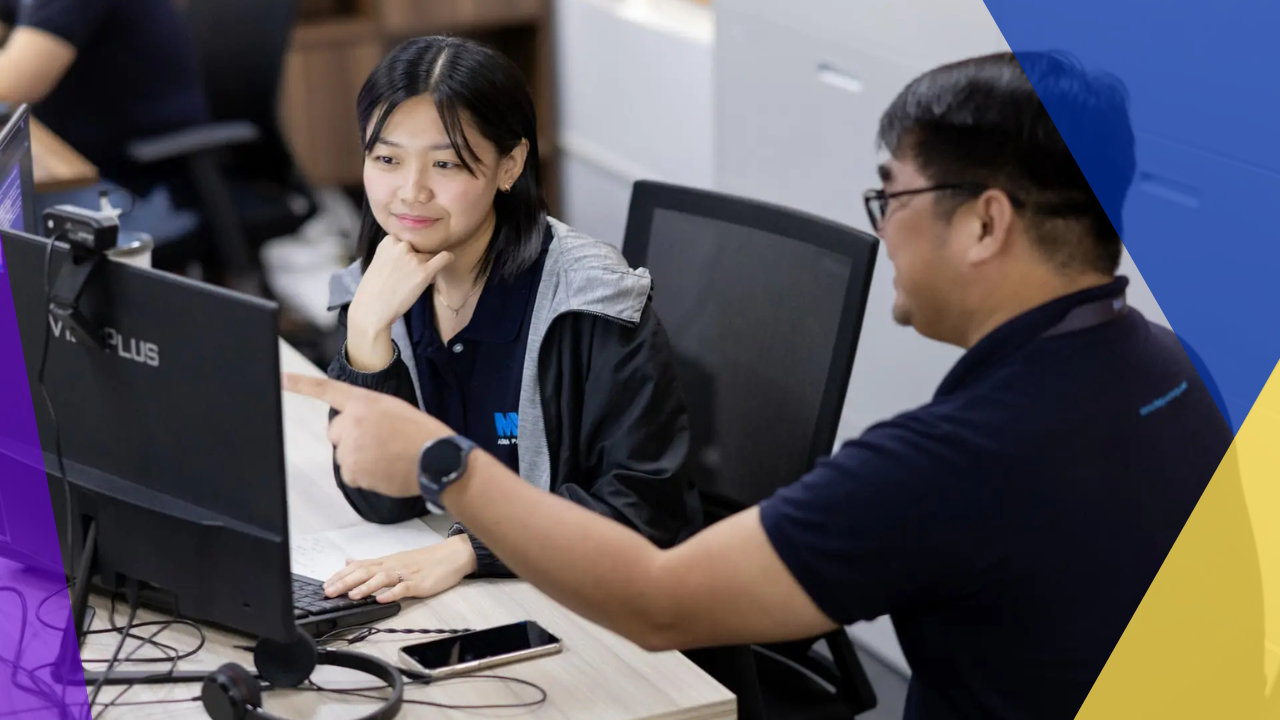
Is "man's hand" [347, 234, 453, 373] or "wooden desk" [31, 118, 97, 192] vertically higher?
"man's hand" [347, 234, 453, 373]

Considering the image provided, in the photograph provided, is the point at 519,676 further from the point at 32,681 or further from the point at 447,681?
the point at 32,681

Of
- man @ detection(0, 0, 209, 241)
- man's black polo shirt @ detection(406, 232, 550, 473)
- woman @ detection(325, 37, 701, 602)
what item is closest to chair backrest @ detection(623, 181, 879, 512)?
woman @ detection(325, 37, 701, 602)

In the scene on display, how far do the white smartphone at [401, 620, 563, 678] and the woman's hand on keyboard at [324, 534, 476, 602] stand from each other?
0.34 ft

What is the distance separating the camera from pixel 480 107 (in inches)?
66.9

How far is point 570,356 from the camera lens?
1755mm

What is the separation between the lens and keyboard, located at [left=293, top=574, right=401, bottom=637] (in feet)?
4.83

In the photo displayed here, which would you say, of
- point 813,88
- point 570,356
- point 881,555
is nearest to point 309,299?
point 813,88

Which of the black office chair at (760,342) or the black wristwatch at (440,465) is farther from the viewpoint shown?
the black office chair at (760,342)

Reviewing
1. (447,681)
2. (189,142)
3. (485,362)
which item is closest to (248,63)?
(189,142)

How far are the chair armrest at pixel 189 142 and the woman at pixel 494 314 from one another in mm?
1596

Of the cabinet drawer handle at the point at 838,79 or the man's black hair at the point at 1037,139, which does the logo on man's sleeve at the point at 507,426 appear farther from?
the cabinet drawer handle at the point at 838,79

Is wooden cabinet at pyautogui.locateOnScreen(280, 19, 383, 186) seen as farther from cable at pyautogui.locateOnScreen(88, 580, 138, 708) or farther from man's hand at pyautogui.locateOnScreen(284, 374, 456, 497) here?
man's hand at pyautogui.locateOnScreen(284, 374, 456, 497)

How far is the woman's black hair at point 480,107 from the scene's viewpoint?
169cm
